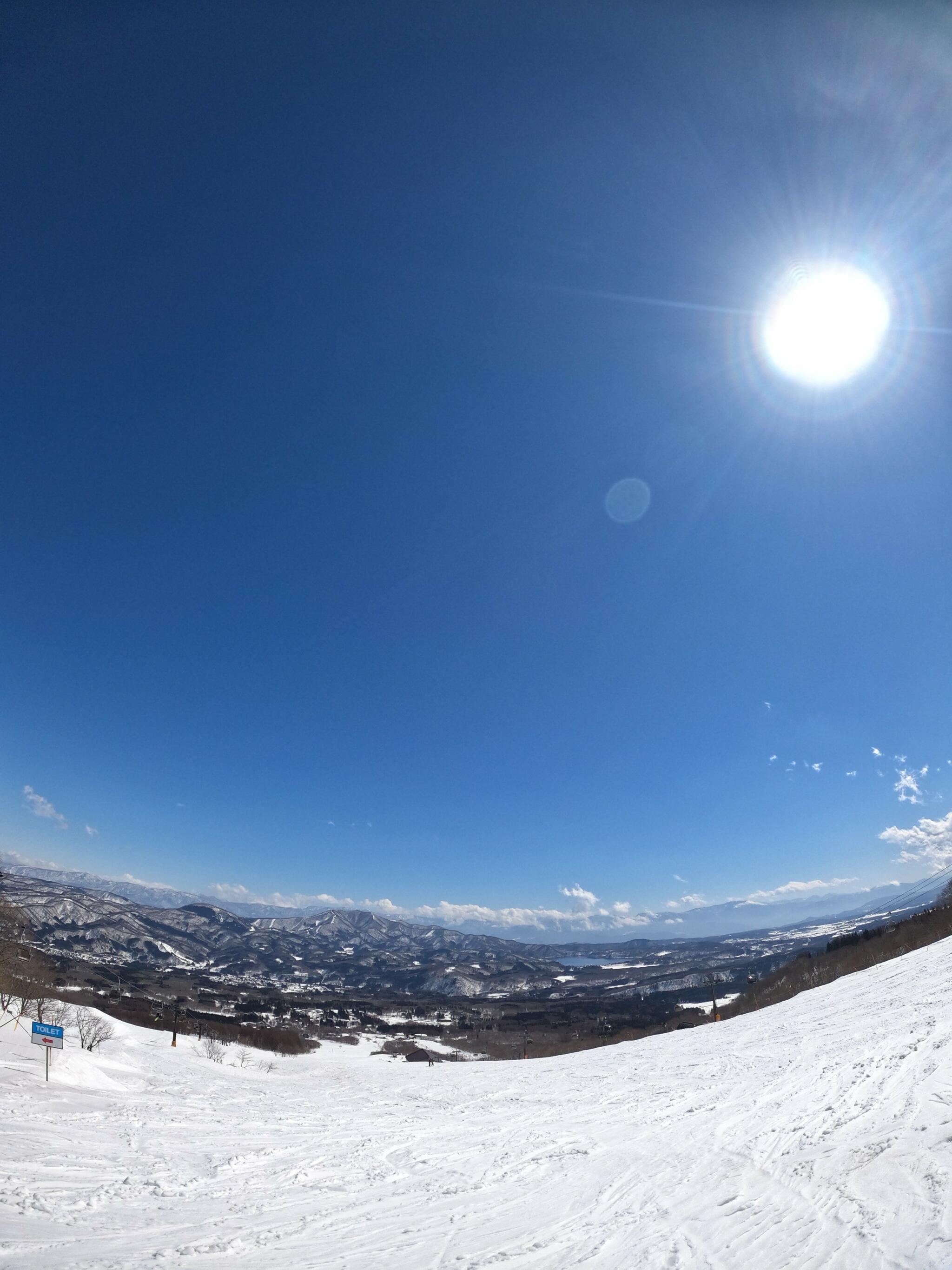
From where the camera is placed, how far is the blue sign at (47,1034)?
16531mm

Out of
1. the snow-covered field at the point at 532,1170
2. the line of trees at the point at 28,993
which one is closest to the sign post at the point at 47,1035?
the snow-covered field at the point at 532,1170

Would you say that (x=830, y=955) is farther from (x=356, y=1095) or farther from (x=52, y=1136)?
(x=52, y=1136)

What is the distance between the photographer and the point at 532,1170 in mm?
10805

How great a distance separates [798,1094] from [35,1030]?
70.9 ft

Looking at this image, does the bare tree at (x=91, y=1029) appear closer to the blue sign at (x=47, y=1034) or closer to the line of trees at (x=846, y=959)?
the blue sign at (x=47, y=1034)

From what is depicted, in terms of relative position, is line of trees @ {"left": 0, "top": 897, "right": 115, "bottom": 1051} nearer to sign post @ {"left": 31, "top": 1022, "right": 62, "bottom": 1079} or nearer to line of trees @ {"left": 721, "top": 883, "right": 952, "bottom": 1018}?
sign post @ {"left": 31, "top": 1022, "right": 62, "bottom": 1079}

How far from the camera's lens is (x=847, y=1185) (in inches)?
288

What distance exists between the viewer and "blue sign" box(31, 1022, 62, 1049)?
16.5 m

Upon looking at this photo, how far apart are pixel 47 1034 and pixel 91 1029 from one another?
26.3 metres

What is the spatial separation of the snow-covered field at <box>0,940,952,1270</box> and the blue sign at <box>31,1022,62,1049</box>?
4.98 feet

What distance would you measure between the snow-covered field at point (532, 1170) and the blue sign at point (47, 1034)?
1518 millimetres

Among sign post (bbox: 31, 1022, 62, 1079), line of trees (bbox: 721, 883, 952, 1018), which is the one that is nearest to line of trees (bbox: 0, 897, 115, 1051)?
sign post (bbox: 31, 1022, 62, 1079)

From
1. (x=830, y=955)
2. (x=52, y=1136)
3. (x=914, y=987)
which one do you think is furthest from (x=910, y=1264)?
(x=830, y=955)

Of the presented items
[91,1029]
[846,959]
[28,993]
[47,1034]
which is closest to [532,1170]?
[47,1034]
